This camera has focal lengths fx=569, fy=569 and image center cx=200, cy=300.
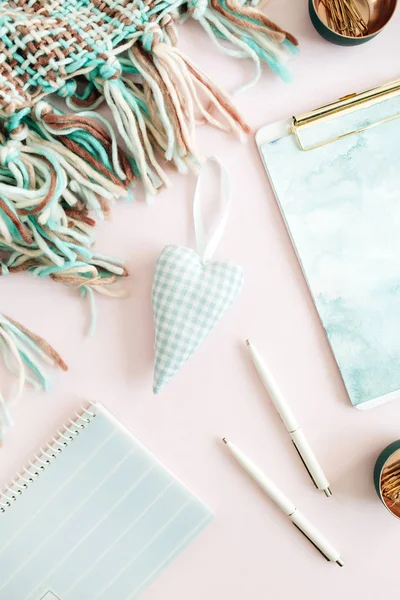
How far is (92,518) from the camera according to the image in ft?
2.23

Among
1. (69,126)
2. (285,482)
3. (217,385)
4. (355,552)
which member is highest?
(69,126)

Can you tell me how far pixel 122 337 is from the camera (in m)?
0.69

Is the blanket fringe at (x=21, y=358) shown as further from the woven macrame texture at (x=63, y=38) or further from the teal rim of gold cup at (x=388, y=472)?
the teal rim of gold cup at (x=388, y=472)

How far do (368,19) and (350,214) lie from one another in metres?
0.23

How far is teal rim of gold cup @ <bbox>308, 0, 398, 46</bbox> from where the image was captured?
659mm

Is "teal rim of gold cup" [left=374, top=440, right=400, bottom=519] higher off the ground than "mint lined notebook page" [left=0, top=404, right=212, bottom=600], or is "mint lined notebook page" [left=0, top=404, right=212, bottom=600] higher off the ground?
"mint lined notebook page" [left=0, top=404, right=212, bottom=600]

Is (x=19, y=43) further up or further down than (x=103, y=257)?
further up

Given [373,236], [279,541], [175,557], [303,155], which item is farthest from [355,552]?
[303,155]

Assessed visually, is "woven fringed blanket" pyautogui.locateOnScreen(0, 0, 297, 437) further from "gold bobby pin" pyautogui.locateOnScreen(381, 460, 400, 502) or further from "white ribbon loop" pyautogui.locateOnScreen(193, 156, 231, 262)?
"gold bobby pin" pyautogui.locateOnScreen(381, 460, 400, 502)

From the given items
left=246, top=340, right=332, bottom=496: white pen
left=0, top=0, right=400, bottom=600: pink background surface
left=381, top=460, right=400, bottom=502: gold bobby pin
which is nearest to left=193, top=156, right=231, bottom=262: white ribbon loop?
left=0, top=0, right=400, bottom=600: pink background surface

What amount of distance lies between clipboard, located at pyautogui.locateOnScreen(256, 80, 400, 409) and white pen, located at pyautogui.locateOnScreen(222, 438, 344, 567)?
164 mm

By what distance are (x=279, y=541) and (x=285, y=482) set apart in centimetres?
7

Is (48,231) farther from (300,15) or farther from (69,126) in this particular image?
(300,15)

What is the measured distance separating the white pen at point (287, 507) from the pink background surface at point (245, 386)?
0.01m
